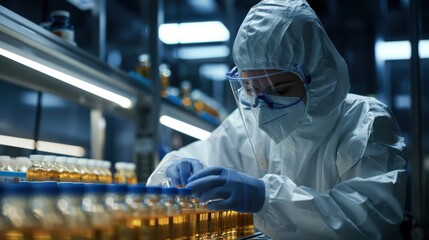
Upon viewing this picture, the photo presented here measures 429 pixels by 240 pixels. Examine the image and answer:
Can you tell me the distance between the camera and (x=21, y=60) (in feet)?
8.09

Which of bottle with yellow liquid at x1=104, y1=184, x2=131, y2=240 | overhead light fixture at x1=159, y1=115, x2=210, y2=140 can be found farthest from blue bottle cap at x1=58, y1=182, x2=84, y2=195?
overhead light fixture at x1=159, y1=115, x2=210, y2=140

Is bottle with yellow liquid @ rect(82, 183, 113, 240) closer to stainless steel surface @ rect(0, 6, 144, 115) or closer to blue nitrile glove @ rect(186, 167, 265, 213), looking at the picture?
blue nitrile glove @ rect(186, 167, 265, 213)

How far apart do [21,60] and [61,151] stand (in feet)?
3.49

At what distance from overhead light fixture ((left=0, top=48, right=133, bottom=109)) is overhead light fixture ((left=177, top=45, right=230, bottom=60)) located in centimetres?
323

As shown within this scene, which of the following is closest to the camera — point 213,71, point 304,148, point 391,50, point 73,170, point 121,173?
point 304,148

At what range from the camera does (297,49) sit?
2.15 m

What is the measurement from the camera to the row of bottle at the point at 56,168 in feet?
7.14

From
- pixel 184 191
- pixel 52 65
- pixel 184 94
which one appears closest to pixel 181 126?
pixel 184 94

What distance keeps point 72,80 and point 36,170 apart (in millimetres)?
823

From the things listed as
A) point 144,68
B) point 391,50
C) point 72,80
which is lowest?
point 72,80

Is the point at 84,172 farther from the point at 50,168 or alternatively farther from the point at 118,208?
the point at 118,208

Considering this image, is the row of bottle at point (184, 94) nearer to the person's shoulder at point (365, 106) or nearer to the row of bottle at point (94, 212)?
the person's shoulder at point (365, 106)

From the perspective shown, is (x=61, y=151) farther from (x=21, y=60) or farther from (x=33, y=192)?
(x=33, y=192)

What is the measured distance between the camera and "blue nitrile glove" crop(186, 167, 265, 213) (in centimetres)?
174
